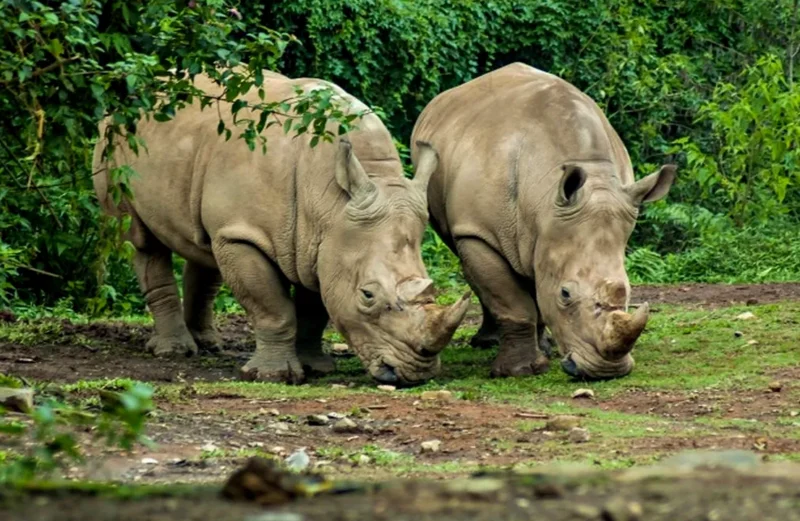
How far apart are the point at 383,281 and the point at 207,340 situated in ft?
8.51

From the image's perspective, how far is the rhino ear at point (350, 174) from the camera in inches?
379

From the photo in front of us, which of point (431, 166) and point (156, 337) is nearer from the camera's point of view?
point (431, 166)

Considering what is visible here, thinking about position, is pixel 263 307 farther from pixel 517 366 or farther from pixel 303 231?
pixel 517 366

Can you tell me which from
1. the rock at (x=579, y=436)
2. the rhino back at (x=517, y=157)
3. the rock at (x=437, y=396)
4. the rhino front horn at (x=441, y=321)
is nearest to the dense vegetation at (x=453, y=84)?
the rhino front horn at (x=441, y=321)

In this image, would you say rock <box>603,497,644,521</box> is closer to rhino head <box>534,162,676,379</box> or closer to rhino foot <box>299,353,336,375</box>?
rhino head <box>534,162,676,379</box>

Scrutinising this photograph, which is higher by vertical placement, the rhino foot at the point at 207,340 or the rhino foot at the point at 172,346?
the rhino foot at the point at 172,346

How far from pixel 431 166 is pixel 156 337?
93.1 inches

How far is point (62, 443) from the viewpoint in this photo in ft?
14.0

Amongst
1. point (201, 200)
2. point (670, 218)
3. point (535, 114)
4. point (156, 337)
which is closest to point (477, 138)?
point (535, 114)

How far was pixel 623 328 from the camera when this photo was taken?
9266mm

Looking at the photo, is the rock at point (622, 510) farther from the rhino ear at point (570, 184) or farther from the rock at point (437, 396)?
the rhino ear at point (570, 184)

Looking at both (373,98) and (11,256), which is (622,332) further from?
(373,98)

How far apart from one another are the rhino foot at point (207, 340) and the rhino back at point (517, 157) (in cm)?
200

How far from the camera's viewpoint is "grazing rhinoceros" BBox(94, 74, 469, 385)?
9531 millimetres
